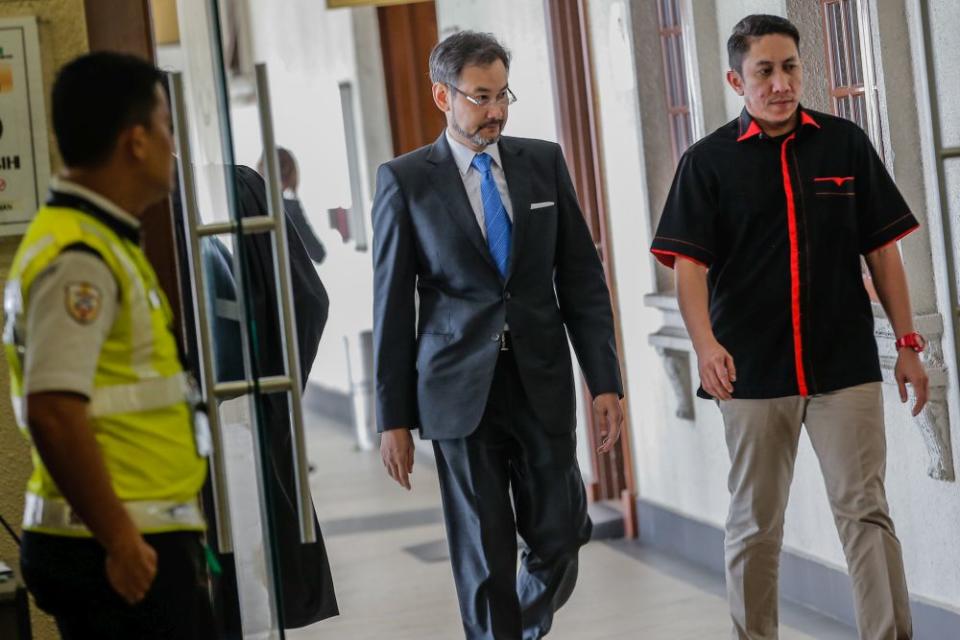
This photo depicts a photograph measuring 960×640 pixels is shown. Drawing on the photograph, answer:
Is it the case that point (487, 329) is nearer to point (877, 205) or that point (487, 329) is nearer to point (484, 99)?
point (484, 99)

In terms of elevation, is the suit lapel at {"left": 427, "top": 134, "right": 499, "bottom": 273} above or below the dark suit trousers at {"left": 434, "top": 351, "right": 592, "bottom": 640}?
above

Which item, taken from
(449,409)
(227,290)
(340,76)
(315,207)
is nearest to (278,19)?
(340,76)

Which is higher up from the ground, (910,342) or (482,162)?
(482,162)

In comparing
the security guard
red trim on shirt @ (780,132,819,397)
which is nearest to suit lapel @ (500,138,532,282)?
red trim on shirt @ (780,132,819,397)

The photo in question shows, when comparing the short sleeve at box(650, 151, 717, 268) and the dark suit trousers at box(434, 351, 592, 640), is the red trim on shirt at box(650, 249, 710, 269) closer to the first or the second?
the short sleeve at box(650, 151, 717, 268)

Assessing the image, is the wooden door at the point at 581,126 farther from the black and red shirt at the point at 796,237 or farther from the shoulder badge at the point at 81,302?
the shoulder badge at the point at 81,302

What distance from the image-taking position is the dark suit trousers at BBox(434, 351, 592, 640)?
12.0 ft

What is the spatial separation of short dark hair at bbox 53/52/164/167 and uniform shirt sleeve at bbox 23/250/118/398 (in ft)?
0.54

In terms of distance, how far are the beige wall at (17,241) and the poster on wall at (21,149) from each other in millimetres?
30

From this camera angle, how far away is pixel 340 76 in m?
9.84

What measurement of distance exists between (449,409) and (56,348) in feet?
5.28

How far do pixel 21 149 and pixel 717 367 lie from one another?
1.62 meters

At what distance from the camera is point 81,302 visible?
2113mm

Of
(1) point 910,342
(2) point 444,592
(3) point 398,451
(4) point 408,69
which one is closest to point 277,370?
(3) point 398,451
